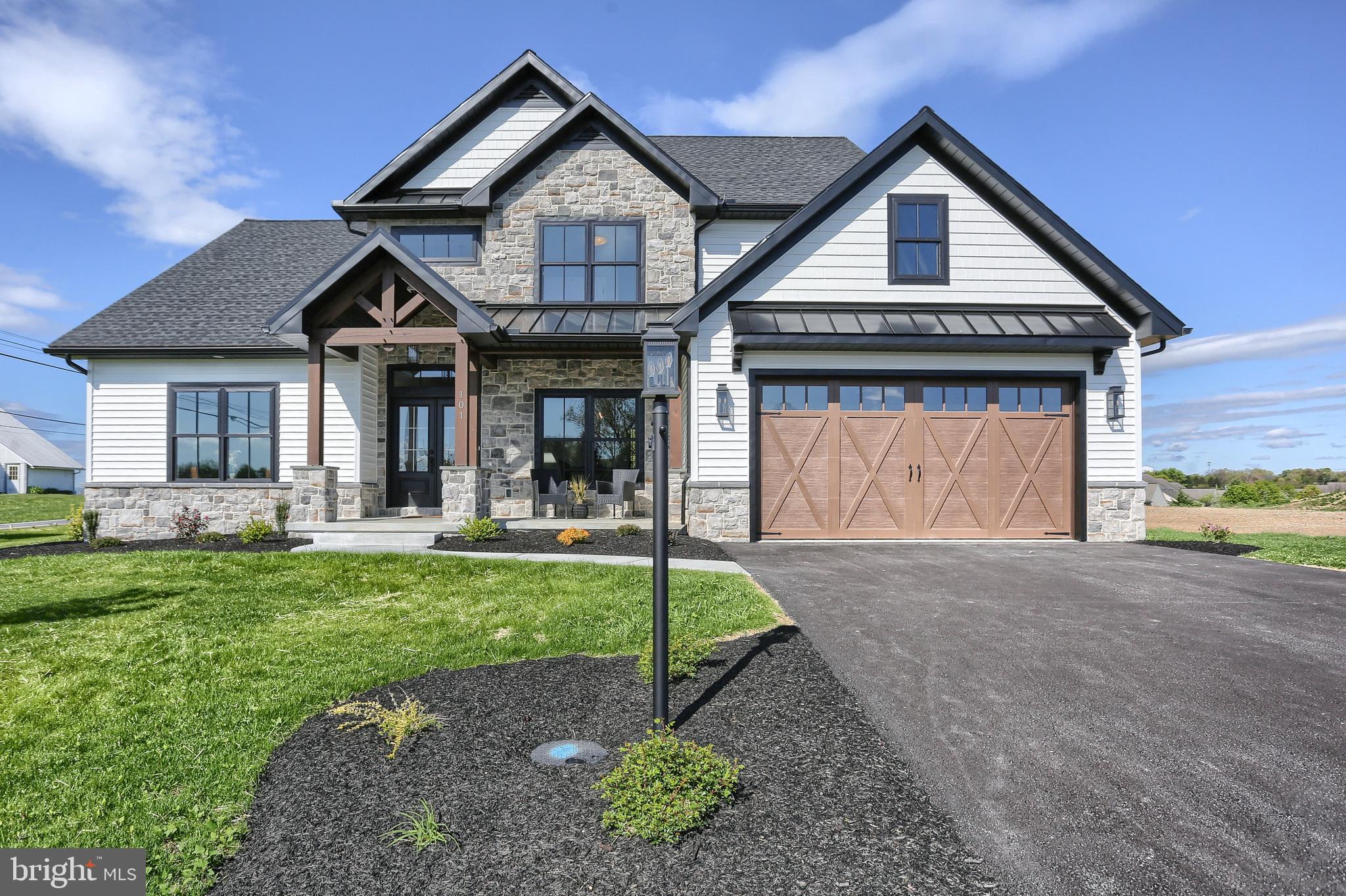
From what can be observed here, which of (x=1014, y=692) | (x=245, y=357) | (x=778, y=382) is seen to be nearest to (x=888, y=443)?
(x=778, y=382)

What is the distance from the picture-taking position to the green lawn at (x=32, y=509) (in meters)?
21.3

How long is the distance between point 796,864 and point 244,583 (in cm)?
738

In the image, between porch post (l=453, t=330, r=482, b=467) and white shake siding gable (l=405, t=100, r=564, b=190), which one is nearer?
porch post (l=453, t=330, r=482, b=467)

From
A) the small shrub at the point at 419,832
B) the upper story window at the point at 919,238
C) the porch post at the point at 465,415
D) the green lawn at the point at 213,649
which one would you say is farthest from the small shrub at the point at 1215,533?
the small shrub at the point at 419,832

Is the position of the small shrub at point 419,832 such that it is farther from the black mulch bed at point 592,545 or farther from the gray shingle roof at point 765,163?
the gray shingle roof at point 765,163

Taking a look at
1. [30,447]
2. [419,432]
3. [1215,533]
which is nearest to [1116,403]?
[1215,533]

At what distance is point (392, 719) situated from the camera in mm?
3340

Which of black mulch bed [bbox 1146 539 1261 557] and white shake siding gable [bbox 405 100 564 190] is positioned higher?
white shake siding gable [bbox 405 100 564 190]

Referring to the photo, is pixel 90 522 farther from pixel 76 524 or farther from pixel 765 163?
pixel 765 163

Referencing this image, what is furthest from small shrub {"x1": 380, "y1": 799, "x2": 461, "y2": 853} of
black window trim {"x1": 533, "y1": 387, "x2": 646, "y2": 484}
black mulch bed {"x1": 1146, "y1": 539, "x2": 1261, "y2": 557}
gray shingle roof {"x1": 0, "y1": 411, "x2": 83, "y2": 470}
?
gray shingle roof {"x1": 0, "y1": 411, "x2": 83, "y2": 470}

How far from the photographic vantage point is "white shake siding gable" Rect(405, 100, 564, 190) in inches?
545

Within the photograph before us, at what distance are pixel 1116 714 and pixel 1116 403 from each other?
8963mm

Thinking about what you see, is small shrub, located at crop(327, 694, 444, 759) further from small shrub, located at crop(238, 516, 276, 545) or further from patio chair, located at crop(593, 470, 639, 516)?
patio chair, located at crop(593, 470, 639, 516)

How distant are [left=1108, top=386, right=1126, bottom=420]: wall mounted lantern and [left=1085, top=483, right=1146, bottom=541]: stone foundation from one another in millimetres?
1201
